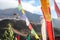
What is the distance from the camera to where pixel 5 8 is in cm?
409

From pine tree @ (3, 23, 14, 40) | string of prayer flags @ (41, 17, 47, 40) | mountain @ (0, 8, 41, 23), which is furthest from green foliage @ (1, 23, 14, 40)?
string of prayer flags @ (41, 17, 47, 40)

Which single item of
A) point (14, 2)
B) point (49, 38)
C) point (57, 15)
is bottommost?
point (49, 38)

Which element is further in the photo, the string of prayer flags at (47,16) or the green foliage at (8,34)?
the string of prayer flags at (47,16)

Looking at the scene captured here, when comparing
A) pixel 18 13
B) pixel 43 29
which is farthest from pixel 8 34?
pixel 43 29

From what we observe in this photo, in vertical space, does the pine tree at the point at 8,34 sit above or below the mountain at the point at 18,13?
below

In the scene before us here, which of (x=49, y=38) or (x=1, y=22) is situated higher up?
(x=1, y=22)

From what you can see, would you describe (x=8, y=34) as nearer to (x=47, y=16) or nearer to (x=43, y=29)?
(x=43, y=29)

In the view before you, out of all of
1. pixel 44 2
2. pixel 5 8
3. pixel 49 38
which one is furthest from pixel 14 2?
pixel 49 38

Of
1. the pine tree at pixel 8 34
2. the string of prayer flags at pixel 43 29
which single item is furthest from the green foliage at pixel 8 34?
the string of prayer flags at pixel 43 29

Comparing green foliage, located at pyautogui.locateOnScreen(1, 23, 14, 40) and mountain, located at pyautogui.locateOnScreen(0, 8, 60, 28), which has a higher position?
mountain, located at pyautogui.locateOnScreen(0, 8, 60, 28)

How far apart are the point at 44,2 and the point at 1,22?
782 millimetres

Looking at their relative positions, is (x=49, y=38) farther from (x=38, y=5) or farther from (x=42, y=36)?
(x=38, y=5)

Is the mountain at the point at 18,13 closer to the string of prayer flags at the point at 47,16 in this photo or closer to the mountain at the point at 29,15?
the mountain at the point at 29,15

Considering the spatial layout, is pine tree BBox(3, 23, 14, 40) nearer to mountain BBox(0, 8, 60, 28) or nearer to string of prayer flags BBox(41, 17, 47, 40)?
mountain BBox(0, 8, 60, 28)
